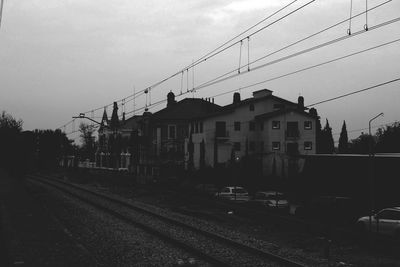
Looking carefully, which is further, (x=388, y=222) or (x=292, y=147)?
(x=292, y=147)

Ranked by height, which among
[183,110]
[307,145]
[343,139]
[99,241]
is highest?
[183,110]

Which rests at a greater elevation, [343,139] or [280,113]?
[280,113]

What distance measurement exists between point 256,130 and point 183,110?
15.3 meters

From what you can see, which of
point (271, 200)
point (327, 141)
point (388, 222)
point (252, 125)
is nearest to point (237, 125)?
point (252, 125)

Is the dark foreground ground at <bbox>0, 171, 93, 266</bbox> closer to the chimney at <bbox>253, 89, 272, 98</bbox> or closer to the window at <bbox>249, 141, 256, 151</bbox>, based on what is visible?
the window at <bbox>249, 141, 256, 151</bbox>

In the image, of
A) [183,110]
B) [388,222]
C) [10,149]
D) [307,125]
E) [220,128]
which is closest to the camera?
[388,222]

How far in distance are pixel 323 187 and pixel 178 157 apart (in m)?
46.8

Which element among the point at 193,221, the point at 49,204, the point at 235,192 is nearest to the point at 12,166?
the point at 49,204

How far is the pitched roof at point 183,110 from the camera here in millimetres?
79250

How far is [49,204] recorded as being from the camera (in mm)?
30234

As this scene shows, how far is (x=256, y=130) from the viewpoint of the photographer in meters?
70.1

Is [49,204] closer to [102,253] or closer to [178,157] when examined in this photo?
[102,253]

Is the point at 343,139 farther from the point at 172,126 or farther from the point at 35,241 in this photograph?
the point at 35,241

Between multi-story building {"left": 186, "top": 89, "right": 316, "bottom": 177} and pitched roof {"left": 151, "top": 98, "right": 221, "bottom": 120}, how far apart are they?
777 centimetres
